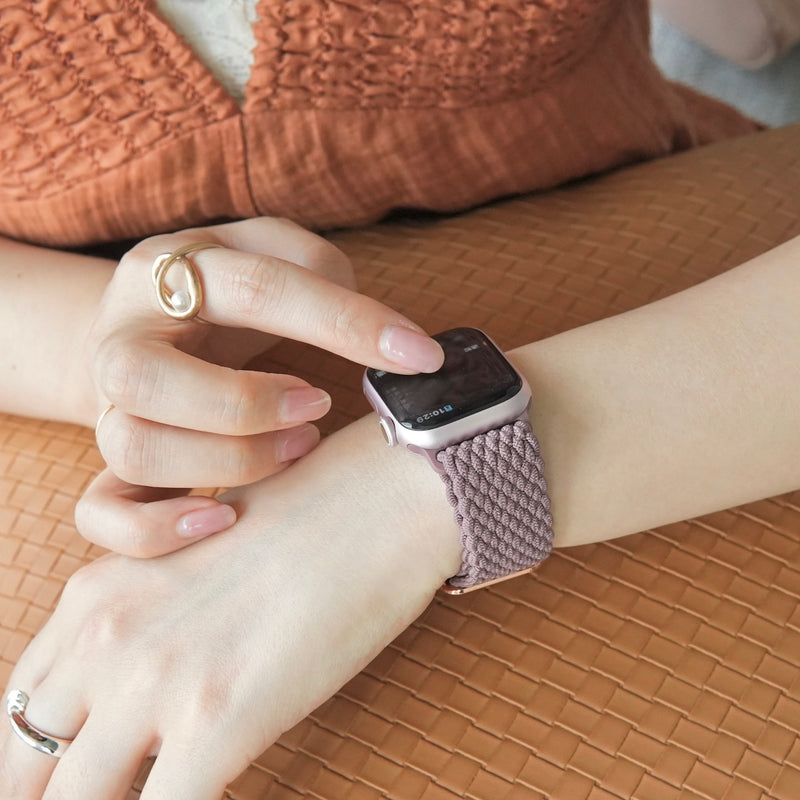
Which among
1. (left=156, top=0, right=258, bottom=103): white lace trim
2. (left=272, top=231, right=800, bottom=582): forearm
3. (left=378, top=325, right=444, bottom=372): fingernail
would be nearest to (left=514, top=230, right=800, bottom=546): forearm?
(left=272, top=231, right=800, bottom=582): forearm

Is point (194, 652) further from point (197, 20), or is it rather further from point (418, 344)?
point (197, 20)

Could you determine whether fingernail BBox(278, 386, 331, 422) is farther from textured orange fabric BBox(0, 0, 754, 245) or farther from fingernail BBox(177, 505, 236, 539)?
textured orange fabric BBox(0, 0, 754, 245)

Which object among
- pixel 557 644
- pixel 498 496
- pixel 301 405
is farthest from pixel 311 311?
pixel 557 644

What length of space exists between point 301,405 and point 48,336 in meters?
0.31

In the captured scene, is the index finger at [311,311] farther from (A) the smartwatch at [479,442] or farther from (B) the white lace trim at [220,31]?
(B) the white lace trim at [220,31]

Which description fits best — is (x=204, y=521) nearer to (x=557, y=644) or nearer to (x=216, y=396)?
(x=216, y=396)

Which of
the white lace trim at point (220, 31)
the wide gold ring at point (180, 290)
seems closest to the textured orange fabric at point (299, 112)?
the white lace trim at point (220, 31)

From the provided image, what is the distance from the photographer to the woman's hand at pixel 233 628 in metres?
0.58

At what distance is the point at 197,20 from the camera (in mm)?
783

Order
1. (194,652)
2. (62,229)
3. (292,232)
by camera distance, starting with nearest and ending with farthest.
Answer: (194,652)
(292,232)
(62,229)

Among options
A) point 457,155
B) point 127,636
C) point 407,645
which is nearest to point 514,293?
point 457,155

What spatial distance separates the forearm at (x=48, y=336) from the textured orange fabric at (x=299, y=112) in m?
0.07

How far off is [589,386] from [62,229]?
536mm

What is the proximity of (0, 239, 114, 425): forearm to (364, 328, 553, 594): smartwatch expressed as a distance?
0.31 metres
